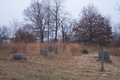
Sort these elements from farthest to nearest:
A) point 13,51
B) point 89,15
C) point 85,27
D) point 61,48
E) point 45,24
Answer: point 45,24 → point 89,15 → point 85,27 → point 13,51 → point 61,48

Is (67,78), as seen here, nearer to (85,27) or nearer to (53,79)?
(53,79)

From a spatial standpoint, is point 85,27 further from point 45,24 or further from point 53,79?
point 53,79

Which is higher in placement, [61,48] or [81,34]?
[81,34]

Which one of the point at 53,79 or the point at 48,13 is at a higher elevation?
the point at 48,13

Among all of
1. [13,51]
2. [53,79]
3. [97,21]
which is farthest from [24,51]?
[97,21]

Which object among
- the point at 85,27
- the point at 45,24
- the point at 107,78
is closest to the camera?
A: the point at 107,78

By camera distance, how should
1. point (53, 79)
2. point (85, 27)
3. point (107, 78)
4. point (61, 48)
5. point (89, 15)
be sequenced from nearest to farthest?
point (53, 79) < point (107, 78) < point (61, 48) < point (85, 27) < point (89, 15)

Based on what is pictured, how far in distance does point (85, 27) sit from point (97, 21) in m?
3.29

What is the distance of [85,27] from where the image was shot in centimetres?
2820

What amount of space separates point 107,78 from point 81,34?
955 inches

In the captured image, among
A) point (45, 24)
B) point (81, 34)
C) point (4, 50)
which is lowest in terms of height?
point (4, 50)

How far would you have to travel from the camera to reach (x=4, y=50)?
11.0 m

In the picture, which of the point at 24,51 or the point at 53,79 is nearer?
the point at 53,79

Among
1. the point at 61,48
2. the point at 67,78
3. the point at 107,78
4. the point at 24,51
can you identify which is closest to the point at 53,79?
→ the point at 67,78
